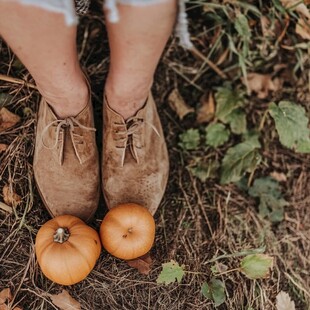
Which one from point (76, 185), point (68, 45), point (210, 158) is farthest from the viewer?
point (210, 158)

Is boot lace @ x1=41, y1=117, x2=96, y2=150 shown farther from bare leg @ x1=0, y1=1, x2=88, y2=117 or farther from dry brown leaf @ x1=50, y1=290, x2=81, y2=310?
dry brown leaf @ x1=50, y1=290, x2=81, y2=310

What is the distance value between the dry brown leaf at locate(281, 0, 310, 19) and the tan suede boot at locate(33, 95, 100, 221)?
96 cm

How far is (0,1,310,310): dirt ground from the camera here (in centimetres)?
172

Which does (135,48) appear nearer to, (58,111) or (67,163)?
(58,111)

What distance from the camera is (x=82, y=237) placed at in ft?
5.18

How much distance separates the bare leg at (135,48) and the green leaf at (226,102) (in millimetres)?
558

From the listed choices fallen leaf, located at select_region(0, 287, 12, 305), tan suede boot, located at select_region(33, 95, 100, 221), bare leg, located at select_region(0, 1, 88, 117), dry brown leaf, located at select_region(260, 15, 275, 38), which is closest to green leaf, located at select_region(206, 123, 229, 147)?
dry brown leaf, located at select_region(260, 15, 275, 38)

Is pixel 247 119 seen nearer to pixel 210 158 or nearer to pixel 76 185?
pixel 210 158

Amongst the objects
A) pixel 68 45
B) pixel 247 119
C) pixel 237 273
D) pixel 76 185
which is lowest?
pixel 237 273

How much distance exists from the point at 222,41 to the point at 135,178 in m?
0.80

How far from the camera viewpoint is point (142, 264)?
1.76 metres

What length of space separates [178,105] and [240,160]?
1.13ft

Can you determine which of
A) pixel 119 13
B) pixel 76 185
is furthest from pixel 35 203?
pixel 119 13

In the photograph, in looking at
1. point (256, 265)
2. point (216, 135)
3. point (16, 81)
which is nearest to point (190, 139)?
point (216, 135)
